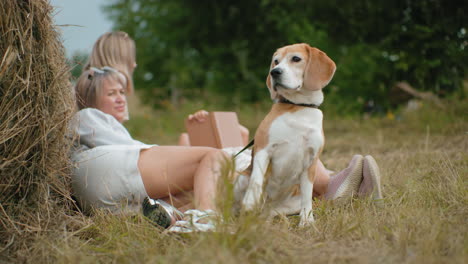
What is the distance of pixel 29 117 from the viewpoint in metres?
2.09

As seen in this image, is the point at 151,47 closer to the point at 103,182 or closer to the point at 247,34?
the point at 247,34

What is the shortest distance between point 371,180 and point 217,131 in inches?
51.1

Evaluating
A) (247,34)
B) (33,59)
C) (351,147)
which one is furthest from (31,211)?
(247,34)

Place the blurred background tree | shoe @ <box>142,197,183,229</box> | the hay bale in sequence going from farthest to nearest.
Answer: the blurred background tree → shoe @ <box>142,197,183,229</box> → the hay bale

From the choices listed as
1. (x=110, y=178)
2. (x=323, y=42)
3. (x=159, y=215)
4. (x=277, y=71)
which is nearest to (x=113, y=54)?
(x=110, y=178)

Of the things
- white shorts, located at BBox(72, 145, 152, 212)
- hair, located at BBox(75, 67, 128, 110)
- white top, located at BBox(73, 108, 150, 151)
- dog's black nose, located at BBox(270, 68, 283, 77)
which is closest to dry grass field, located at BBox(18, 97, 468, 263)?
white shorts, located at BBox(72, 145, 152, 212)

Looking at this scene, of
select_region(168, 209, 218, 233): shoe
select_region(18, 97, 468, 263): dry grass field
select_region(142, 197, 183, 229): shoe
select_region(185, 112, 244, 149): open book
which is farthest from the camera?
select_region(185, 112, 244, 149): open book

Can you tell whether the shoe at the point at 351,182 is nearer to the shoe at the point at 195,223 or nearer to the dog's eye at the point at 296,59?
the dog's eye at the point at 296,59

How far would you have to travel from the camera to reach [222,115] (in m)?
3.46

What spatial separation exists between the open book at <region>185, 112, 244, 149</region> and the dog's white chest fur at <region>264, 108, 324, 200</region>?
1012 mm

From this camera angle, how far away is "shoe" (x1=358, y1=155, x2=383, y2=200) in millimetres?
2543

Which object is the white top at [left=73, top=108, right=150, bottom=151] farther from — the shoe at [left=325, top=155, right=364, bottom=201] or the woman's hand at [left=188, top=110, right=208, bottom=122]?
the shoe at [left=325, top=155, right=364, bottom=201]

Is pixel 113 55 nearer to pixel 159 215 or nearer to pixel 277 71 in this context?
pixel 277 71

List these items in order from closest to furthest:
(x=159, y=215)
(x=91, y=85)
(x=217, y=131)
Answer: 1. (x=159, y=215)
2. (x=91, y=85)
3. (x=217, y=131)
